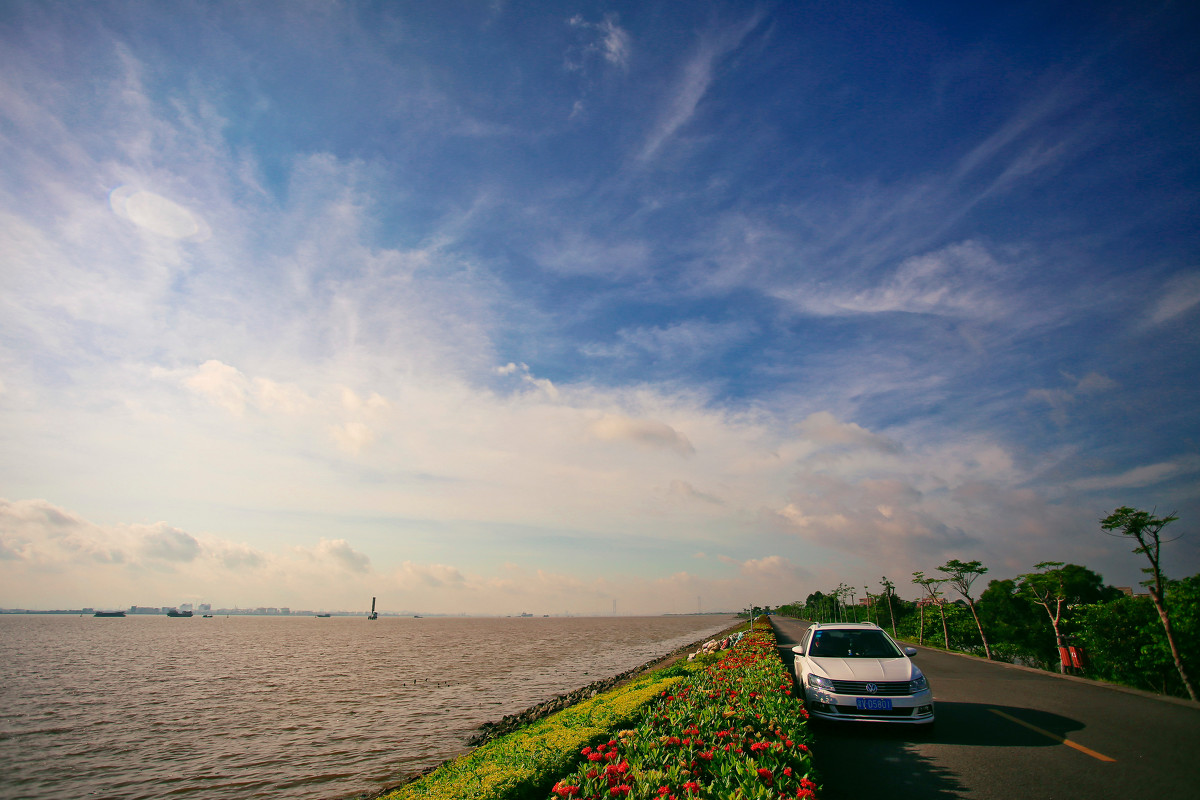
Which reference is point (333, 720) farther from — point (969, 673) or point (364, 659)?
point (364, 659)

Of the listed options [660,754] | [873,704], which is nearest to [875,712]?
[873,704]

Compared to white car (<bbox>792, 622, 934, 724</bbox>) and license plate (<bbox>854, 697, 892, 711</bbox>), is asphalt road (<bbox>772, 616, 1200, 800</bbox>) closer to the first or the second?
white car (<bbox>792, 622, 934, 724</bbox>)

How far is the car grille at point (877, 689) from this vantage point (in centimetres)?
847

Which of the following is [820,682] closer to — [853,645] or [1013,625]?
[853,645]

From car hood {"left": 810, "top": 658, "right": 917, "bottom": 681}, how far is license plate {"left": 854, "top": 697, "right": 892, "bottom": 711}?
32cm

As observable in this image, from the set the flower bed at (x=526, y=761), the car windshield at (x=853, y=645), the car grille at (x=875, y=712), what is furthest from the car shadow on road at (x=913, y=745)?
the flower bed at (x=526, y=761)

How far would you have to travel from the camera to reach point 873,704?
8406mm

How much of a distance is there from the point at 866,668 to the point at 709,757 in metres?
4.90

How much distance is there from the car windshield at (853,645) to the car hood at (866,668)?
0.34 meters

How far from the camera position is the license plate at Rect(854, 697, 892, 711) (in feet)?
27.5

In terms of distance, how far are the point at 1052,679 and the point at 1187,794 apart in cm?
1207

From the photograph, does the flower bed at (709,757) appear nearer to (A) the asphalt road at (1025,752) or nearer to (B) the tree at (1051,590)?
(A) the asphalt road at (1025,752)

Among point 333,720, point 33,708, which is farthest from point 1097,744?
point 33,708

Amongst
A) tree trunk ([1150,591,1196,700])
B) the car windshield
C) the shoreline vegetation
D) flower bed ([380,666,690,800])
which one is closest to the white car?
the car windshield
